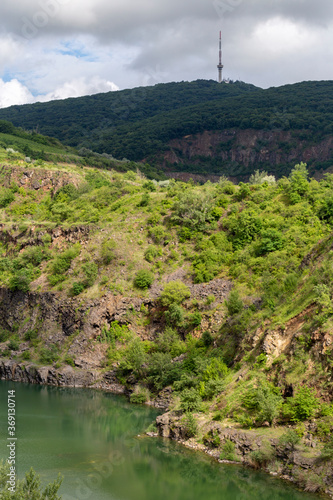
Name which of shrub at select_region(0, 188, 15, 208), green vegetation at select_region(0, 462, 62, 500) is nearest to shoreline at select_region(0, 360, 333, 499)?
green vegetation at select_region(0, 462, 62, 500)

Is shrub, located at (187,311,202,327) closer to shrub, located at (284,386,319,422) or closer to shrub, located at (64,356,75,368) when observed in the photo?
shrub, located at (64,356,75,368)

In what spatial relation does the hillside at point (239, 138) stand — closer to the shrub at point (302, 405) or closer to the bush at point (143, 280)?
the bush at point (143, 280)

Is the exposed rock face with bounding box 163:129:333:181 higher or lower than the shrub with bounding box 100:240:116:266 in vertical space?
higher

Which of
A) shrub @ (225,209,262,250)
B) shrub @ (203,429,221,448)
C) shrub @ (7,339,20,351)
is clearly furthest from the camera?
shrub @ (225,209,262,250)

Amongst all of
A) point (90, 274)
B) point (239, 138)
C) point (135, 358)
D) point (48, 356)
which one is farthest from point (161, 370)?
point (239, 138)

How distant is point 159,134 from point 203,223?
100476 mm

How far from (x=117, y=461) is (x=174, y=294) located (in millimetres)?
24329

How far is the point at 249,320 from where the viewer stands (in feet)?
150

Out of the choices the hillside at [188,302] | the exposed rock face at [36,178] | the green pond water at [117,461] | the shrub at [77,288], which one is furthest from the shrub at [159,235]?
the green pond water at [117,461]

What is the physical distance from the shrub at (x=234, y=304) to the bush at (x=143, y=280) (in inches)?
513

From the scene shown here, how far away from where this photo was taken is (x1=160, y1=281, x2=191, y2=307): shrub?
57.4 metres

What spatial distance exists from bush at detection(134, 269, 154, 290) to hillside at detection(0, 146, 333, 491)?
0.17m

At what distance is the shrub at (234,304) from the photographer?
164 ft

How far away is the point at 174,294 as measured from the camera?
57.5m
